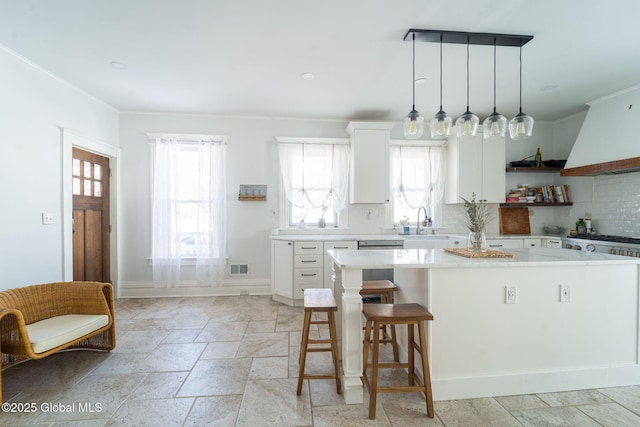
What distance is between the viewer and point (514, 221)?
462 centimetres

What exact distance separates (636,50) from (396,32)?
2295mm

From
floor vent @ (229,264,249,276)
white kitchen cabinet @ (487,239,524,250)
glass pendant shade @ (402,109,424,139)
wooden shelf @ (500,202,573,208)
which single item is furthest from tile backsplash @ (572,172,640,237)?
floor vent @ (229,264,249,276)

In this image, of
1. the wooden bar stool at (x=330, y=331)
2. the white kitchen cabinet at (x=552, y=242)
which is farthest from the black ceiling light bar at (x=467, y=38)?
the white kitchen cabinet at (x=552, y=242)

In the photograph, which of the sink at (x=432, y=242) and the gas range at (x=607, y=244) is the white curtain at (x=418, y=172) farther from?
the gas range at (x=607, y=244)

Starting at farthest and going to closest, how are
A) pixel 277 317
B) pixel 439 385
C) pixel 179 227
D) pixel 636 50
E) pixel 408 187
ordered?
pixel 408 187 < pixel 179 227 < pixel 277 317 < pixel 636 50 < pixel 439 385

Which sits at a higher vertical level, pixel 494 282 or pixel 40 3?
pixel 40 3

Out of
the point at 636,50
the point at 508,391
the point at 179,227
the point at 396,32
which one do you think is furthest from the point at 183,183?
the point at 636,50

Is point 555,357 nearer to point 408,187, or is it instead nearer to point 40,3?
point 408,187

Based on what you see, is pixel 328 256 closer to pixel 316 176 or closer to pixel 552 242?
pixel 316 176

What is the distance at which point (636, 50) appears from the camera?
2.58 m

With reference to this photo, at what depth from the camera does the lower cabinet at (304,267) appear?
380 cm

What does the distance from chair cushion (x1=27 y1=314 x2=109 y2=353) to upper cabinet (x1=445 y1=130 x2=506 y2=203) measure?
461 cm

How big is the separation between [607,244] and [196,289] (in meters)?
5.48

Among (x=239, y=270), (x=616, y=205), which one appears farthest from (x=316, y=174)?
(x=616, y=205)
